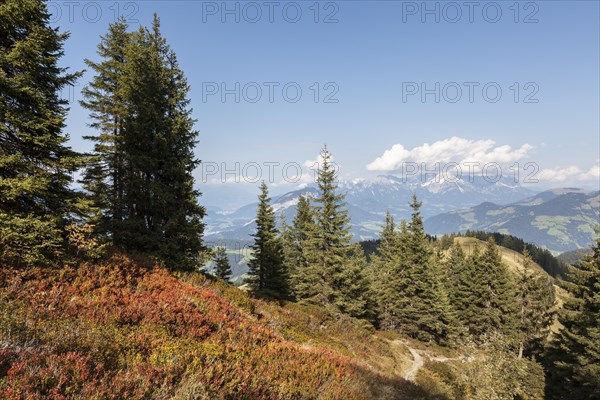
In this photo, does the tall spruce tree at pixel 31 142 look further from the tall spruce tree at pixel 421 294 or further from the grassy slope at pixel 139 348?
the tall spruce tree at pixel 421 294

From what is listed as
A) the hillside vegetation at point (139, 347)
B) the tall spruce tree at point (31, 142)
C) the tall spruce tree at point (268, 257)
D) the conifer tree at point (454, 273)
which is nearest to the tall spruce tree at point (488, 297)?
the conifer tree at point (454, 273)

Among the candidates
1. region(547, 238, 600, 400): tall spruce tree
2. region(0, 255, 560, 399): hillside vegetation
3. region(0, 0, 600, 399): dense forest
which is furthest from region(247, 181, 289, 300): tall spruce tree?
region(547, 238, 600, 400): tall spruce tree

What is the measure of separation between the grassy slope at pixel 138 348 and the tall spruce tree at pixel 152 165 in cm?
458

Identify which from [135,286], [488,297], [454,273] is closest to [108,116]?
[135,286]

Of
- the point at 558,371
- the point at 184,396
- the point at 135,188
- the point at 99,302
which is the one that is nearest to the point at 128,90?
the point at 135,188

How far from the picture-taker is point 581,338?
2388 cm

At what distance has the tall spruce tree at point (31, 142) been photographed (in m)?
8.89

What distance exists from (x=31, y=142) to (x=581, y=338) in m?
36.9

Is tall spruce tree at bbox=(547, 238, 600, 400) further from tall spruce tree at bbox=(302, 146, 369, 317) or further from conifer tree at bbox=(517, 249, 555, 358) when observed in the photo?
tall spruce tree at bbox=(302, 146, 369, 317)

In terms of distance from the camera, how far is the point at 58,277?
9211 millimetres

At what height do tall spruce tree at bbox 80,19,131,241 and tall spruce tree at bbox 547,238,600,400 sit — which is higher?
tall spruce tree at bbox 80,19,131,241

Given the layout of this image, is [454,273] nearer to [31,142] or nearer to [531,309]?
[531,309]

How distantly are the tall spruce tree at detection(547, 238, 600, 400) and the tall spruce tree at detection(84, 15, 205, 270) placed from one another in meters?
30.7

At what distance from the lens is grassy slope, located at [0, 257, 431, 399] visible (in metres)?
4.70
